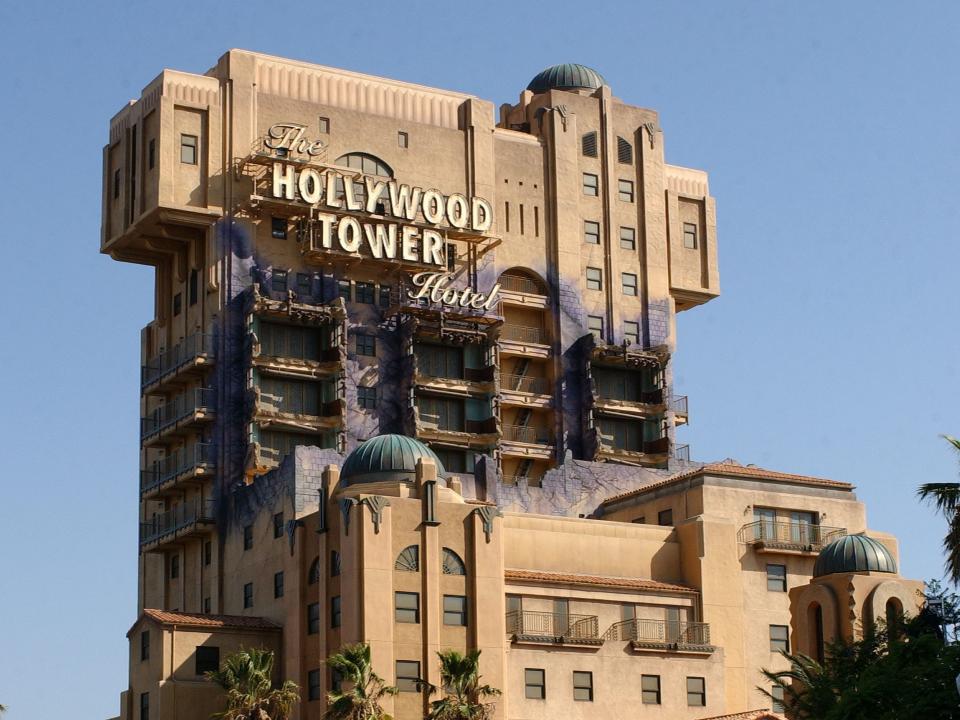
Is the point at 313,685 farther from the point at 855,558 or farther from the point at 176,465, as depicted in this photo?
the point at 855,558

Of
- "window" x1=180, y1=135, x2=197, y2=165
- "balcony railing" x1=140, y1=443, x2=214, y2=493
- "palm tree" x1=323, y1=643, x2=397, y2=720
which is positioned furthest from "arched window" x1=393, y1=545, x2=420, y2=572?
"window" x1=180, y1=135, x2=197, y2=165

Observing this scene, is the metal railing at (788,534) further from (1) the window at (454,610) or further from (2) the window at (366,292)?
(2) the window at (366,292)

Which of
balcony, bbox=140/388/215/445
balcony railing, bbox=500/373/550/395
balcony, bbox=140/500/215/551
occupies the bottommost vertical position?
balcony, bbox=140/500/215/551

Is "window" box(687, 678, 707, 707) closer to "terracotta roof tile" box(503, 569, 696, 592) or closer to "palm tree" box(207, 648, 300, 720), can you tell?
"terracotta roof tile" box(503, 569, 696, 592)

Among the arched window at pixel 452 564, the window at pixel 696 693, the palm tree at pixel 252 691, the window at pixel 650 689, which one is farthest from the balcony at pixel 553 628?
the palm tree at pixel 252 691

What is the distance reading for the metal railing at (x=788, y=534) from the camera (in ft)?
376

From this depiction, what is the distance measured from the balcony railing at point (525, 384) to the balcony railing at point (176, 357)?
19.8 metres

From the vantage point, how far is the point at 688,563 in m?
113

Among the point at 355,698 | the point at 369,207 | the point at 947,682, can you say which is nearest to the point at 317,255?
the point at 369,207

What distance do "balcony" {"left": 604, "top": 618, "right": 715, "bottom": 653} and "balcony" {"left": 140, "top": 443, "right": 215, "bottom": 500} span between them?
2621cm

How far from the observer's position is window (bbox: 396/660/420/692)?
3927 inches

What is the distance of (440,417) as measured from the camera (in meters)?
128

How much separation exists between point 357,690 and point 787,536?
33817 mm

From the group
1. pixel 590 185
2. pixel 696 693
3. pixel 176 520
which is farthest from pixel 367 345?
pixel 696 693
